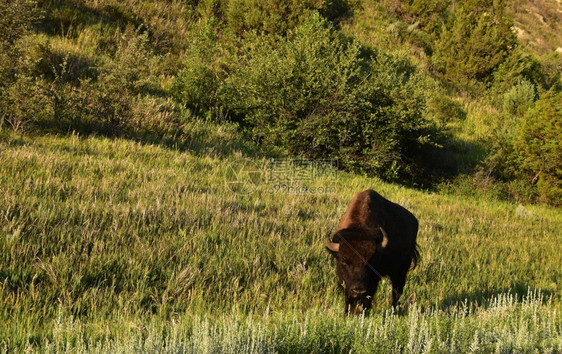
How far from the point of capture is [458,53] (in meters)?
24.8

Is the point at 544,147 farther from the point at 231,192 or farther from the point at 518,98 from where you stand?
the point at 231,192

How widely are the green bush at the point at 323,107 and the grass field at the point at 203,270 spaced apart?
4647 mm

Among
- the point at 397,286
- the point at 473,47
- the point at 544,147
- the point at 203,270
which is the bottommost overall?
the point at 203,270

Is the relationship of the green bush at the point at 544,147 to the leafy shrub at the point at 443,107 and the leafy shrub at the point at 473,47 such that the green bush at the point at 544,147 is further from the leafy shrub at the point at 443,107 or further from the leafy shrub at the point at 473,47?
the leafy shrub at the point at 473,47

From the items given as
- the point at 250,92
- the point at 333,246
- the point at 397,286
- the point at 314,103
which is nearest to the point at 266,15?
the point at 250,92

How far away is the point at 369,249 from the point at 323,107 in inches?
404

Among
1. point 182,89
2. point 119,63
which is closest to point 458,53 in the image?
point 182,89

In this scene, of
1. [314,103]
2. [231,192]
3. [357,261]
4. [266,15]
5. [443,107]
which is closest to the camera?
[357,261]

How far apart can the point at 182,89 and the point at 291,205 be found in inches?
294

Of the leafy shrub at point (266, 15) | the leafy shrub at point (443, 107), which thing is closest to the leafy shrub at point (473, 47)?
the leafy shrub at point (443, 107)

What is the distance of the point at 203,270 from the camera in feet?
14.5

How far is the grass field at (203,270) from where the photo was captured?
299 centimetres

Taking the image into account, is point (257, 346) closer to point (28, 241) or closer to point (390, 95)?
point (28, 241)

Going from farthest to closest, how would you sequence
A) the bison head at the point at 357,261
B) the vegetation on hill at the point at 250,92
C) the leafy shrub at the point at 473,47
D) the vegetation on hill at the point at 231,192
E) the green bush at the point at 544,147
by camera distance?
1. the leafy shrub at the point at 473,47
2. the green bush at the point at 544,147
3. the vegetation on hill at the point at 250,92
4. the bison head at the point at 357,261
5. the vegetation on hill at the point at 231,192
